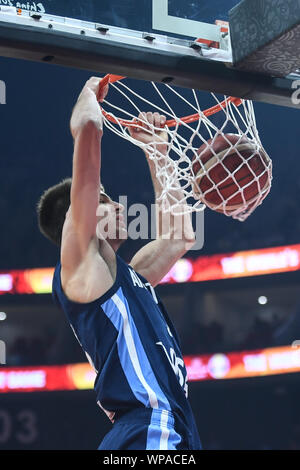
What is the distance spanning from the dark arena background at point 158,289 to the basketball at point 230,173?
13.1 feet

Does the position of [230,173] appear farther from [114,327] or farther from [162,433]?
[162,433]

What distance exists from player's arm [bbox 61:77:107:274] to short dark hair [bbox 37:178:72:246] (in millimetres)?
351

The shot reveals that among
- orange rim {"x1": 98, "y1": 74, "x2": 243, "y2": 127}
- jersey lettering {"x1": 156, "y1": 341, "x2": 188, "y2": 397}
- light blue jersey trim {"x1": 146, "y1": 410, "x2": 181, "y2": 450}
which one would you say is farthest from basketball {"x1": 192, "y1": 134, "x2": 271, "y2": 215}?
light blue jersey trim {"x1": 146, "y1": 410, "x2": 181, "y2": 450}

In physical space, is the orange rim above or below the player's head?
above

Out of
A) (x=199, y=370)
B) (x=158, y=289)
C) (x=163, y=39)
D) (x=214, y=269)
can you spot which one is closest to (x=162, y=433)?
(x=163, y=39)

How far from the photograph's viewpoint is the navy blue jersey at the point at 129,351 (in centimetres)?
204

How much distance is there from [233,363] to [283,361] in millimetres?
497

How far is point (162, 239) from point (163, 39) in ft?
3.01

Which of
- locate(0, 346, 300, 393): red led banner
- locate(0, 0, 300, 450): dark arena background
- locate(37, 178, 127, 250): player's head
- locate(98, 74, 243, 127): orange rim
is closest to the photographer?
locate(98, 74, 243, 127): orange rim

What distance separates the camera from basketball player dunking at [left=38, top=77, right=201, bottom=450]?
200 cm

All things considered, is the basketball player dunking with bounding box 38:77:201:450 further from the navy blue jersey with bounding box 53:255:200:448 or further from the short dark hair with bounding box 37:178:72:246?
the short dark hair with bounding box 37:178:72:246

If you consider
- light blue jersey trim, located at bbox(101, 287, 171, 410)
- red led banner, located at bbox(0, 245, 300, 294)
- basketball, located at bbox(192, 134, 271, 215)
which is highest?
red led banner, located at bbox(0, 245, 300, 294)
